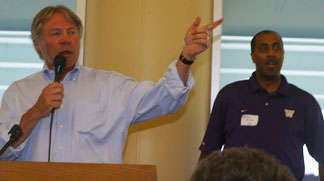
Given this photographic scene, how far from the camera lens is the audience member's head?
919mm

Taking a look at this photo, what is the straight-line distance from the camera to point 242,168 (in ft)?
3.05

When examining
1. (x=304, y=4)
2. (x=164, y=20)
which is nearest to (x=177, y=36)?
(x=164, y=20)

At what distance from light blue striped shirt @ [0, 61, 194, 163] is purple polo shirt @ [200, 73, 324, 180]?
82cm

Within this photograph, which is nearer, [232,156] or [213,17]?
[232,156]

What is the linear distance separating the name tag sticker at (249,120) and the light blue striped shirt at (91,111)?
809 mm

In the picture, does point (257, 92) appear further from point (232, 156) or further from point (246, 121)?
point (232, 156)

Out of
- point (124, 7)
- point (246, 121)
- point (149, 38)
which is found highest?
point (124, 7)

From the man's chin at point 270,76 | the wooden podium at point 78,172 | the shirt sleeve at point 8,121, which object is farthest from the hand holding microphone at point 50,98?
the man's chin at point 270,76

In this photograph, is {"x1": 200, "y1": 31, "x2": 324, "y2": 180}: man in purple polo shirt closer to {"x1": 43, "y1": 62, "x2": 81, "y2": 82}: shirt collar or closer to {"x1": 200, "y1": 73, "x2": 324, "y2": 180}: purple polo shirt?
{"x1": 200, "y1": 73, "x2": 324, "y2": 180}: purple polo shirt

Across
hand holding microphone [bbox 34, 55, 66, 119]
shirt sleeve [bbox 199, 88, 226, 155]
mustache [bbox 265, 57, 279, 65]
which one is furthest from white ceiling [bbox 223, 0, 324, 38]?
hand holding microphone [bbox 34, 55, 66, 119]

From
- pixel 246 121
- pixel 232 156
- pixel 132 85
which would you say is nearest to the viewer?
pixel 232 156

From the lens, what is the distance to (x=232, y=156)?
96 centimetres

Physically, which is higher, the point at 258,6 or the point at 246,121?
the point at 258,6

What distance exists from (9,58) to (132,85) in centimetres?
161
